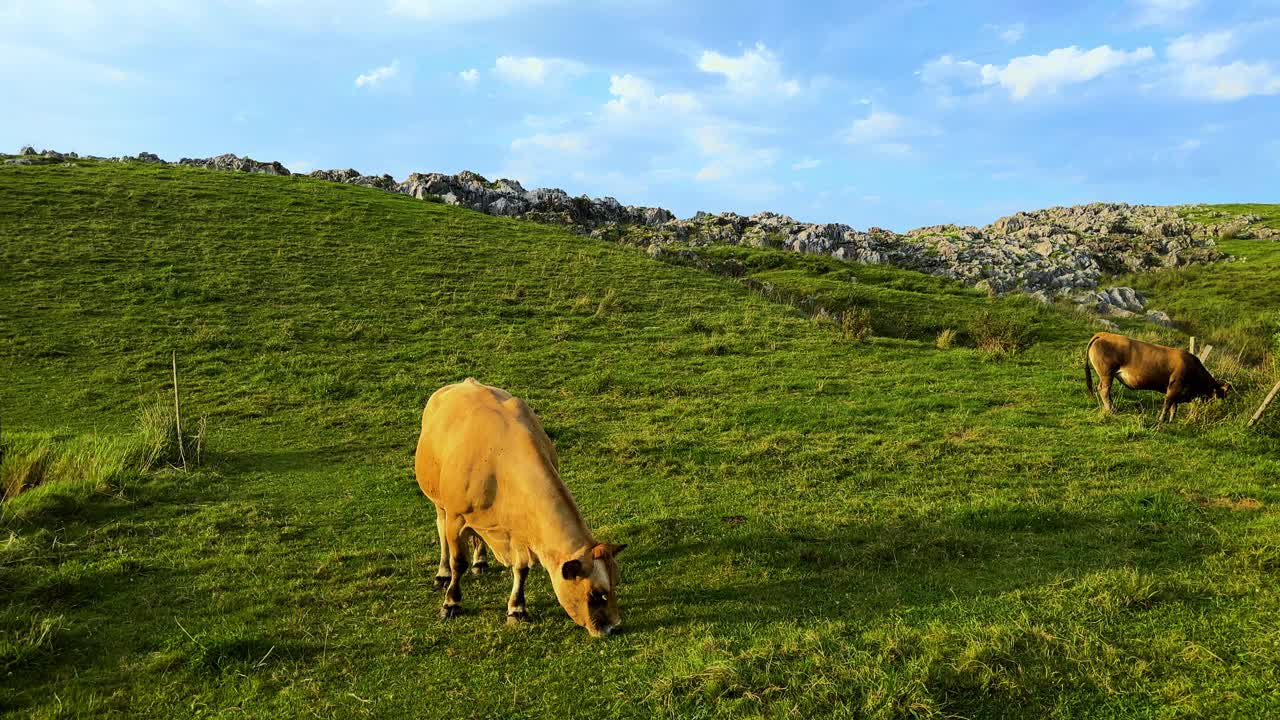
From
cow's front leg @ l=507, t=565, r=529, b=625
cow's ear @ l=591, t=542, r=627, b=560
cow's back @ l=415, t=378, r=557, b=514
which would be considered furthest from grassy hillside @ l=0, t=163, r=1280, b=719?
cow's back @ l=415, t=378, r=557, b=514

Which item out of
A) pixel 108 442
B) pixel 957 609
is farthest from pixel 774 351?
pixel 108 442

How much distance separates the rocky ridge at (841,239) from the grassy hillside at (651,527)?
26.1m

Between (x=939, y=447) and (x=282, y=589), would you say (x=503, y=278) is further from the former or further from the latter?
(x=282, y=589)

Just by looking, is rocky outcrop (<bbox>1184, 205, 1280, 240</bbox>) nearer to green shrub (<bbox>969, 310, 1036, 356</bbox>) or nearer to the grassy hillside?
green shrub (<bbox>969, 310, 1036, 356</bbox>)

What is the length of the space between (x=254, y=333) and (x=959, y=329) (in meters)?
26.8

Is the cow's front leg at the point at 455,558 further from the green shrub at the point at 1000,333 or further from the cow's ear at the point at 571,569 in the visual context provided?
the green shrub at the point at 1000,333

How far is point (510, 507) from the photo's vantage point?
720cm

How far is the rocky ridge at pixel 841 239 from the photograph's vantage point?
48375mm

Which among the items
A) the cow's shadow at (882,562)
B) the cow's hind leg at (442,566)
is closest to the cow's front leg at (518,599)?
the cow's shadow at (882,562)

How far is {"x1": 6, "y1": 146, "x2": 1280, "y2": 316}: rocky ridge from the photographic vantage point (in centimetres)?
4838

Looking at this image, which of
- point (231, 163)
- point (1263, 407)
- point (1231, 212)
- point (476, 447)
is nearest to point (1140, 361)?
point (1263, 407)

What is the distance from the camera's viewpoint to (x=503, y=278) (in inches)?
1225

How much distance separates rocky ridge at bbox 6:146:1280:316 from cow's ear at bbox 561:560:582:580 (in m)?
39.4

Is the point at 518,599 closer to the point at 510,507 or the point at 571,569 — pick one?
the point at 510,507
